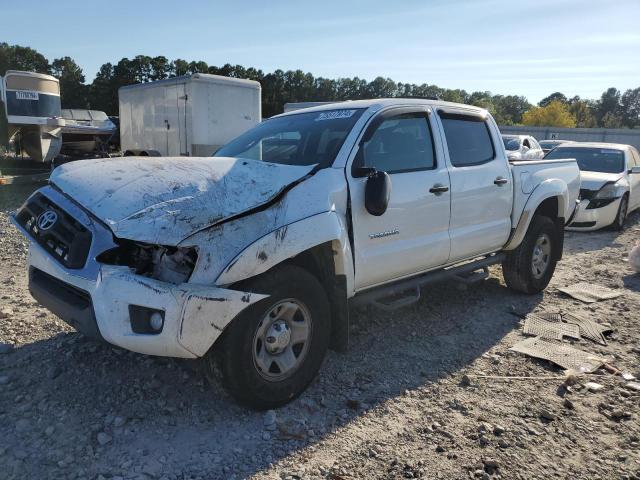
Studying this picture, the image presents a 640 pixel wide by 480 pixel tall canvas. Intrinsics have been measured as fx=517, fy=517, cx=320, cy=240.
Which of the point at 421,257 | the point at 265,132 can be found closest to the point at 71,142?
the point at 265,132

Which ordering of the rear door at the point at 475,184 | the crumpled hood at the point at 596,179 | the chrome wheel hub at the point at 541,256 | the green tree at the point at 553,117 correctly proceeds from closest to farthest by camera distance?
the rear door at the point at 475,184 → the chrome wheel hub at the point at 541,256 → the crumpled hood at the point at 596,179 → the green tree at the point at 553,117

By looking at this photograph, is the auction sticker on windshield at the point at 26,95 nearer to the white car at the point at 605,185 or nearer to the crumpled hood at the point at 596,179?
the white car at the point at 605,185

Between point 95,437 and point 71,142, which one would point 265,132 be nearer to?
point 95,437

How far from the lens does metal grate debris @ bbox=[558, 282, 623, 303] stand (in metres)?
5.77

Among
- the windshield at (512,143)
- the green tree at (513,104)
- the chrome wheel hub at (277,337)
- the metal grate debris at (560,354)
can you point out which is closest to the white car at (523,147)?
the windshield at (512,143)

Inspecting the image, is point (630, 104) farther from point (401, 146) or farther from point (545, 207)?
point (401, 146)

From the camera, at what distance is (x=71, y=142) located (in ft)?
54.3

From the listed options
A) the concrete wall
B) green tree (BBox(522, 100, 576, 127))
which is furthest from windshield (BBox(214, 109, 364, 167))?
green tree (BBox(522, 100, 576, 127))

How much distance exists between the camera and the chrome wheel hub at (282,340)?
3.08m

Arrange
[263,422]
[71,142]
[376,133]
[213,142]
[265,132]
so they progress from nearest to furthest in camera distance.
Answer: [263,422] < [376,133] < [265,132] < [213,142] < [71,142]

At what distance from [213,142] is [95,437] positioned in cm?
952

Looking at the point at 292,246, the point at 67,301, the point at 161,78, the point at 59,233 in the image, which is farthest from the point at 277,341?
the point at 161,78

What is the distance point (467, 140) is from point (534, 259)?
176cm

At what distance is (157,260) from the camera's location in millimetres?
2869
